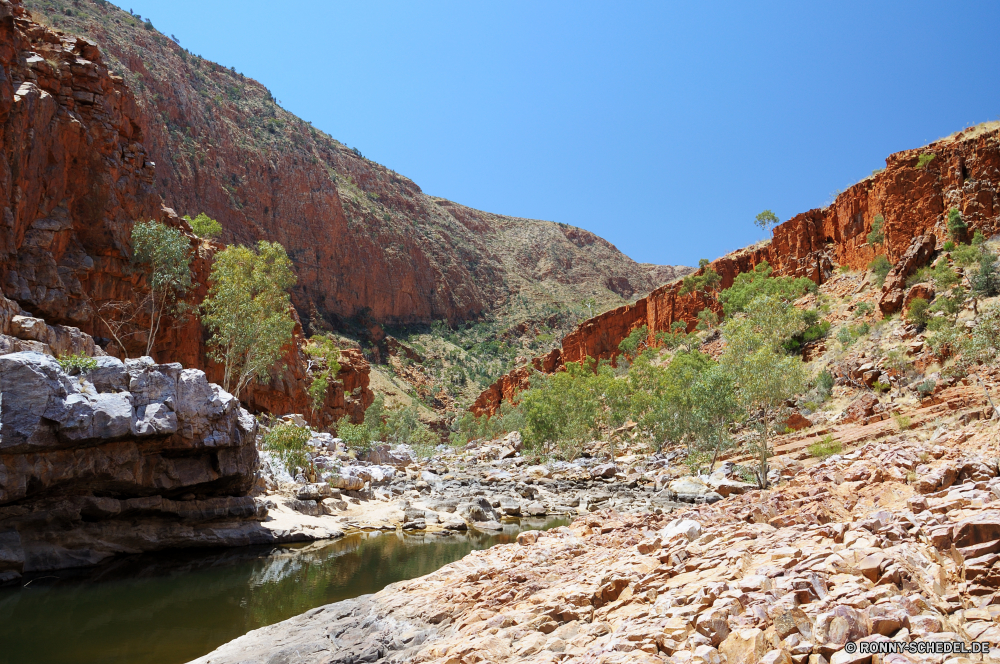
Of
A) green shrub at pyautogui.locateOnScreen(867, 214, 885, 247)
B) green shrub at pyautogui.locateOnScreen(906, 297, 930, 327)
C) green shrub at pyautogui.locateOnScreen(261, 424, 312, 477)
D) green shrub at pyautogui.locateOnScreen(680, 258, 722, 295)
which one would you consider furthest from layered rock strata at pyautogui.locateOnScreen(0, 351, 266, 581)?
green shrub at pyautogui.locateOnScreen(680, 258, 722, 295)

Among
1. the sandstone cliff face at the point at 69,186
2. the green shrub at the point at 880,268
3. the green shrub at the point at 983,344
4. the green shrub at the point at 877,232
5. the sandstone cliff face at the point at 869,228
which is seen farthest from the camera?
the green shrub at the point at 877,232

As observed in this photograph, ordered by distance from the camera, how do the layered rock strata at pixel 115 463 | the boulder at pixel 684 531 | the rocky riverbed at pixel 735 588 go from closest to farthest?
the rocky riverbed at pixel 735 588 < the boulder at pixel 684 531 < the layered rock strata at pixel 115 463

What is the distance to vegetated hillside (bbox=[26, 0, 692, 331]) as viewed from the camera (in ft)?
297

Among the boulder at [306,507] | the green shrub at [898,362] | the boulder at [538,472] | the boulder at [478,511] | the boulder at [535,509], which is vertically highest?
the green shrub at [898,362]

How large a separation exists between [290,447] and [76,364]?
1174 centimetres

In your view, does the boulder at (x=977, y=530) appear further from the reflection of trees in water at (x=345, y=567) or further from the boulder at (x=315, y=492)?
the boulder at (x=315, y=492)

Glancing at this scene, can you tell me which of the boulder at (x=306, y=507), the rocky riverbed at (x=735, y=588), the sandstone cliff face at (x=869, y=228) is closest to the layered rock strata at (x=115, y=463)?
the boulder at (x=306, y=507)

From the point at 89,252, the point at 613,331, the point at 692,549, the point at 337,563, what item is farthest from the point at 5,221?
the point at 613,331

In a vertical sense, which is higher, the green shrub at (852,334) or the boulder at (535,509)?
the green shrub at (852,334)

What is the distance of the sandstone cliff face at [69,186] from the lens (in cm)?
2361

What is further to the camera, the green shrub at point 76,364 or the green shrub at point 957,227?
the green shrub at point 957,227

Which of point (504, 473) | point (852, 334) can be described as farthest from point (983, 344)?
point (504, 473)

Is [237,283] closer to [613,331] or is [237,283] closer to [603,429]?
[603,429]

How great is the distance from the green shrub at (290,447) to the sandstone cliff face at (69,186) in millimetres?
9114
